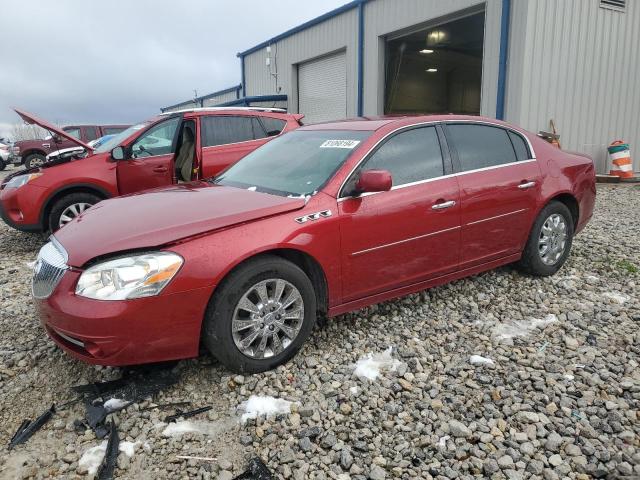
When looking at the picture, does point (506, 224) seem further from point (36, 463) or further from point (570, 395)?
point (36, 463)

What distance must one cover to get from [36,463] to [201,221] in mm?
1436

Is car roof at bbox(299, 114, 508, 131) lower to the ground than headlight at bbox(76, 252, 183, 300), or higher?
higher

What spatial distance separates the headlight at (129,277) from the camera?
2.54 meters

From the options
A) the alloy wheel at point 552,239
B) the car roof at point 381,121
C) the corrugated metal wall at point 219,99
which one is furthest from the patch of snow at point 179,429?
the corrugated metal wall at point 219,99

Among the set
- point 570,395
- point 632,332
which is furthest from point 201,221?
point 632,332

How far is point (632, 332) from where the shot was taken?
3.46 metres

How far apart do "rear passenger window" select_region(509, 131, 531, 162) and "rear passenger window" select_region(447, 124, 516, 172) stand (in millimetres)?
51

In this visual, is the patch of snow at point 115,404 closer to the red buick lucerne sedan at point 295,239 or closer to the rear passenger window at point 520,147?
the red buick lucerne sedan at point 295,239

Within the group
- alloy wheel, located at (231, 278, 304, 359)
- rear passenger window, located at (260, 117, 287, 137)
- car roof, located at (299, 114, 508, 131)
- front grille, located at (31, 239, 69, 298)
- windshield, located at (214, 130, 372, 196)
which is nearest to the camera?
front grille, located at (31, 239, 69, 298)

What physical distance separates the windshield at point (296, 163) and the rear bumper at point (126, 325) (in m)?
1.05

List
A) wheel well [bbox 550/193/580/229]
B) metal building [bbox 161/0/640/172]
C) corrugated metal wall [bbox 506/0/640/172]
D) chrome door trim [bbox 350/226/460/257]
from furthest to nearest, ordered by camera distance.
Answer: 1. metal building [bbox 161/0/640/172]
2. corrugated metal wall [bbox 506/0/640/172]
3. wheel well [bbox 550/193/580/229]
4. chrome door trim [bbox 350/226/460/257]

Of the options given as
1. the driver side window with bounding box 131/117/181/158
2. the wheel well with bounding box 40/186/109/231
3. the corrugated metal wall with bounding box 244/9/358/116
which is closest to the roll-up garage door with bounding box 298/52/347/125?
the corrugated metal wall with bounding box 244/9/358/116

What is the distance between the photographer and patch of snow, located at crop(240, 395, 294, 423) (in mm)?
2625

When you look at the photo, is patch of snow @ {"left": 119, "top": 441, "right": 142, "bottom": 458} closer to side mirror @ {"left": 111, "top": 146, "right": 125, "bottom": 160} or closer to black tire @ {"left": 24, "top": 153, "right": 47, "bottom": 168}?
side mirror @ {"left": 111, "top": 146, "right": 125, "bottom": 160}
